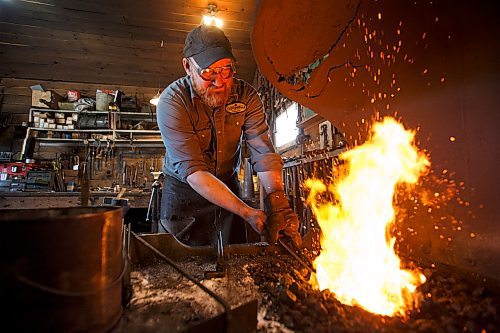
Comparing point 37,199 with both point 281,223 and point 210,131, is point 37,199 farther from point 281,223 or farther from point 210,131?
point 281,223

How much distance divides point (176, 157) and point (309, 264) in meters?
1.11

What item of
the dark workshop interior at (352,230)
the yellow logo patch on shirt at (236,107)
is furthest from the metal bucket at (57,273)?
the yellow logo patch on shirt at (236,107)

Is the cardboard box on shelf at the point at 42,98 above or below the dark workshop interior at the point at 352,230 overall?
above

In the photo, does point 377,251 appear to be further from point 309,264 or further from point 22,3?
point 22,3

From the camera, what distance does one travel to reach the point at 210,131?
7.37 ft

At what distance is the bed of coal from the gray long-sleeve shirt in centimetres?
91

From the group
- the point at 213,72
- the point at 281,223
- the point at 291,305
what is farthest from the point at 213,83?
the point at 291,305

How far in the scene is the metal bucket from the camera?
2.17 ft

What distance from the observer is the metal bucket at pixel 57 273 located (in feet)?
2.17

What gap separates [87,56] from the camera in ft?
20.7

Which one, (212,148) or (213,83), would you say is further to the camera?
(212,148)

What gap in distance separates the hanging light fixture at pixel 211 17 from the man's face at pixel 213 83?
3.29 meters

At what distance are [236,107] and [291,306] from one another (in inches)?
63.0

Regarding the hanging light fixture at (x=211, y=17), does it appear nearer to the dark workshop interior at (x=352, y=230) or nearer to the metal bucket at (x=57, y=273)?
the dark workshop interior at (x=352, y=230)
